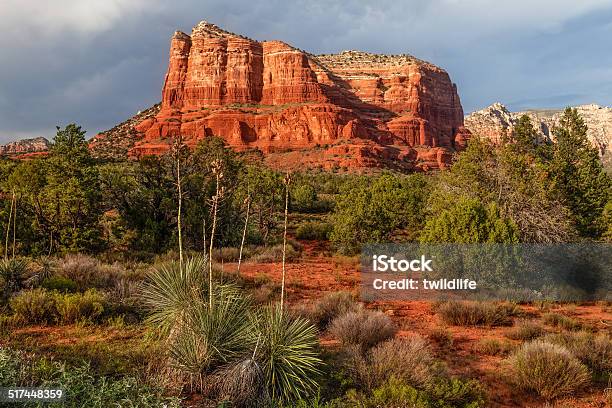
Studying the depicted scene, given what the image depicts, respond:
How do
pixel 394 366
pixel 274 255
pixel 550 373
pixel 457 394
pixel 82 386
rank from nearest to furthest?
pixel 82 386
pixel 457 394
pixel 394 366
pixel 550 373
pixel 274 255

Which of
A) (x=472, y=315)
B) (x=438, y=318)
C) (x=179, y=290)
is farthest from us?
(x=438, y=318)

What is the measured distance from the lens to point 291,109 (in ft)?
338

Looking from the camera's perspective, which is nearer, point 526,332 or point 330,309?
point 526,332

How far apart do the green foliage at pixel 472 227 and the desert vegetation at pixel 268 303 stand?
0.21 feet

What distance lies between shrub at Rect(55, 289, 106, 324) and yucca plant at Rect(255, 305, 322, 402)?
4893mm

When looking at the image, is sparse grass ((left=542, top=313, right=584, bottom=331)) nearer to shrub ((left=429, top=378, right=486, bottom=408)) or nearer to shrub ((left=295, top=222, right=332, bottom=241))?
shrub ((left=429, top=378, right=486, bottom=408))

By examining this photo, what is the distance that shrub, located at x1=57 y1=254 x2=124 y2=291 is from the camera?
11539 millimetres

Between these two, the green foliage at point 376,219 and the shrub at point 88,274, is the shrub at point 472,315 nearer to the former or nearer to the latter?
the green foliage at point 376,219

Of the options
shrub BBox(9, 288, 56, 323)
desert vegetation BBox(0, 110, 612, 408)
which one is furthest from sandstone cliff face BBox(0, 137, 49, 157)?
shrub BBox(9, 288, 56, 323)

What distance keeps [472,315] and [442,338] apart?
2.07 metres

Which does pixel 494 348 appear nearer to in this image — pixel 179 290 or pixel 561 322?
pixel 561 322

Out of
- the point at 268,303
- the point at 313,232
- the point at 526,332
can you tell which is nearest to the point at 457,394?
the point at 526,332

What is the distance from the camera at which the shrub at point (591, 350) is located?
8.33 metres

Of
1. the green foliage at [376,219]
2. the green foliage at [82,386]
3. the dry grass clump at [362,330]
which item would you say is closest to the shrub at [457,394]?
the dry grass clump at [362,330]
